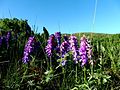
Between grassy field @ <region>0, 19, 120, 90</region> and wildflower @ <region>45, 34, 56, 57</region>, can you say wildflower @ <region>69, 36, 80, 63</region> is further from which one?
wildflower @ <region>45, 34, 56, 57</region>

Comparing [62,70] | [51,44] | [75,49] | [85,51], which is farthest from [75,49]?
[62,70]

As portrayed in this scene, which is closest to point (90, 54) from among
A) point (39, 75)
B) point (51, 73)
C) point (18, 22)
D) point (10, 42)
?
point (51, 73)

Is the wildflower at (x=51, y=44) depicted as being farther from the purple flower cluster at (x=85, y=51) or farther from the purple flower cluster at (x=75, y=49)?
the purple flower cluster at (x=85, y=51)

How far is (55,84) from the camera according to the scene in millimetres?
5277

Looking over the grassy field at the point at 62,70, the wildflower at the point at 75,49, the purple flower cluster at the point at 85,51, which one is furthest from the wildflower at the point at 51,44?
the purple flower cluster at the point at 85,51

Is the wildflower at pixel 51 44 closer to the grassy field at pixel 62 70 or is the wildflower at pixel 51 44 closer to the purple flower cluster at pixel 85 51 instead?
the grassy field at pixel 62 70

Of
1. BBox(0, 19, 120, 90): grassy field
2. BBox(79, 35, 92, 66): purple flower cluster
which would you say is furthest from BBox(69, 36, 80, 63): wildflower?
BBox(79, 35, 92, 66): purple flower cluster

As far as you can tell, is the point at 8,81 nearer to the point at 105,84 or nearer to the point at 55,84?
the point at 55,84

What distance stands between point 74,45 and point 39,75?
2.80 ft

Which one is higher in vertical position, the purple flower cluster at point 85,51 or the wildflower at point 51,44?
the wildflower at point 51,44

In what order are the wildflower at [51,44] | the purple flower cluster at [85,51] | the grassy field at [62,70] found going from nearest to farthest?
the purple flower cluster at [85,51], the grassy field at [62,70], the wildflower at [51,44]

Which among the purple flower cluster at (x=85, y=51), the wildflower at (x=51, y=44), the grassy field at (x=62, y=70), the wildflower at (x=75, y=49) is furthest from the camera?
the wildflower at (x=51, y=44)

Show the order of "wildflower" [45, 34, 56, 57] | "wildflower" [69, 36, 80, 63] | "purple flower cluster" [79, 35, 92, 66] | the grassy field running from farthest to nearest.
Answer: "wildflower" [45, 34, 56, 57] → "wildflower" [69, 36, 80, 63] → the grassy field → "purple flower cluster" [79, 35, 92, 66]

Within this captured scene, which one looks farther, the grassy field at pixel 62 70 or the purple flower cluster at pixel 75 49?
the grassy field at pixel 62 70
